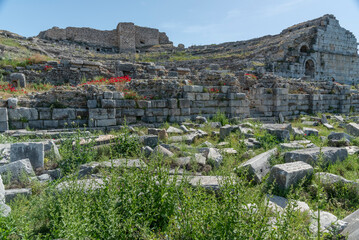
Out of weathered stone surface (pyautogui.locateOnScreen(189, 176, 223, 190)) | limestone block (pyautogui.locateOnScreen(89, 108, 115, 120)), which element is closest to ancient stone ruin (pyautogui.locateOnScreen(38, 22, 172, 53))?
limestone block (pyautogui.locateOnScreen(89, 108, 115, 120))

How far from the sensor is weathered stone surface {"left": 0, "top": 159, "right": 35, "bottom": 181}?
4.09 m

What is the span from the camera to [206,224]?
2400mm

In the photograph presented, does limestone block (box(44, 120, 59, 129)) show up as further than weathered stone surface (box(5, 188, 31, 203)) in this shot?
Yes

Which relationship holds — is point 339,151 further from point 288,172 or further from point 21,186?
point 21,186

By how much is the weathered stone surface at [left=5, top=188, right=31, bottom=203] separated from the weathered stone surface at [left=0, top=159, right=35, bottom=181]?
0.47 m

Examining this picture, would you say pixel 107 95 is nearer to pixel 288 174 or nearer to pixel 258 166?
pixel 258 166

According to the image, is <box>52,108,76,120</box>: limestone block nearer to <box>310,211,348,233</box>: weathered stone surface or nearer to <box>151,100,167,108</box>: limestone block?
<box>151,100,167,108</box>: limestone block

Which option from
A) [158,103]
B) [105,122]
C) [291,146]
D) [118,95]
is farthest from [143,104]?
[291,146]

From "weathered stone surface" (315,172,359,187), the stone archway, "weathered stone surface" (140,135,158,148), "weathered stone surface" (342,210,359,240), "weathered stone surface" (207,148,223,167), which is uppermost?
the stone archway

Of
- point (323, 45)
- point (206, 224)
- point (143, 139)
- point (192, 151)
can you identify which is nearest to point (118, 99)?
point (143, 139)

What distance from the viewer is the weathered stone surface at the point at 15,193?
3502 mm

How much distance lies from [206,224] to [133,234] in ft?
2.67

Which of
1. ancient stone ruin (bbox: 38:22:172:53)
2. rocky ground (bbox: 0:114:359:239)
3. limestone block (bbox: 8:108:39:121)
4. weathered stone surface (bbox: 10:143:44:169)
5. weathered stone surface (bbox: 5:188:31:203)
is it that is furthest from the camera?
ancient stone ruin (bbox: 38:22:172:53)

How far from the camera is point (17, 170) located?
4.15 m
